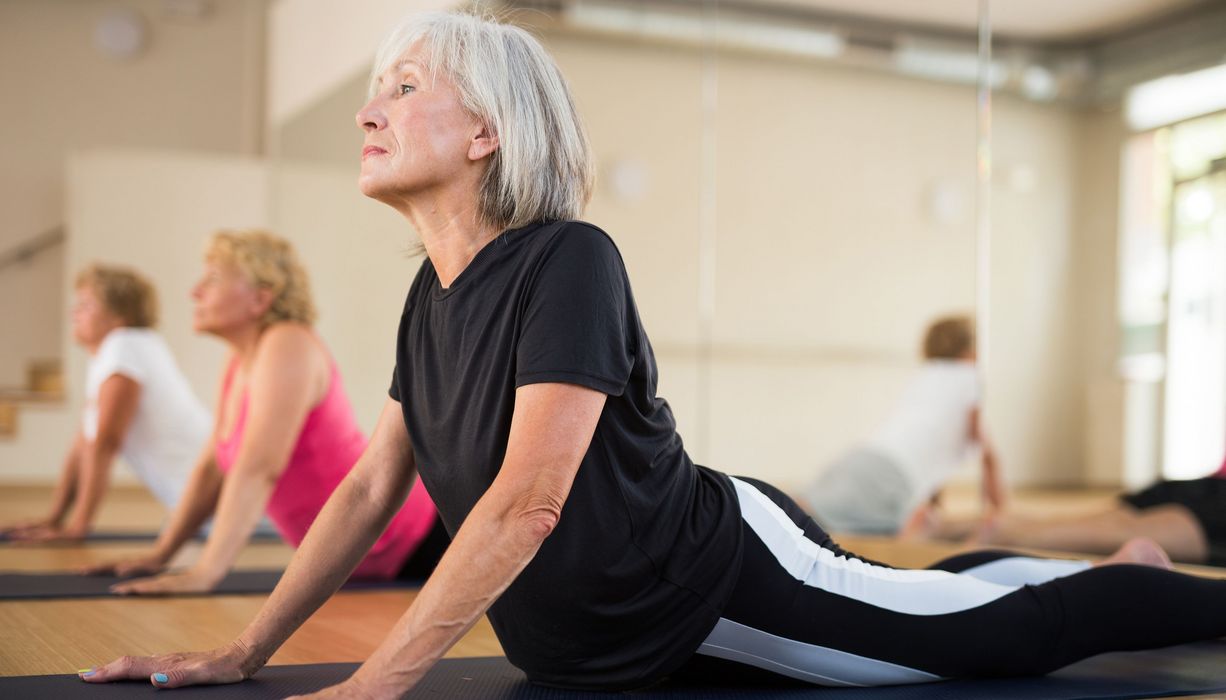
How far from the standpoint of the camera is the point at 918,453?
12.7 ft

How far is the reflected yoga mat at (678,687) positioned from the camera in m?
1.42

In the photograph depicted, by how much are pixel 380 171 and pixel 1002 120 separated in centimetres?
265

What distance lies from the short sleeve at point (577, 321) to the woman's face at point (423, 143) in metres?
0.15

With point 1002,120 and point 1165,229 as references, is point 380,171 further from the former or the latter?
point 1002,120

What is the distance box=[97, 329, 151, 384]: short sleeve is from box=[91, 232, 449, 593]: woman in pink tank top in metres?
0.98

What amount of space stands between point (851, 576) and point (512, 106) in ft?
2.33

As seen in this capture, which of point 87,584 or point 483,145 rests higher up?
point 483,145

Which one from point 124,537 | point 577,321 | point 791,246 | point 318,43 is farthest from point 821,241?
point 577,321

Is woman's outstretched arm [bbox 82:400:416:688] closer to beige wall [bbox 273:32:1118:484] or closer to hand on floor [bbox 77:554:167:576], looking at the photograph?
hand on floor [bbox 77:554:167:576]

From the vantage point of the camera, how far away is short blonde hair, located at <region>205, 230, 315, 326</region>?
2807mm

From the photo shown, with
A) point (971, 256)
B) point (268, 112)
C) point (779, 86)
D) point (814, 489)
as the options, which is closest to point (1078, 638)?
point (971, 256)

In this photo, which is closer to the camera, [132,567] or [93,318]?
[132,567]

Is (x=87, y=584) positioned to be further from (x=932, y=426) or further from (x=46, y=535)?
(x=932, y=426)

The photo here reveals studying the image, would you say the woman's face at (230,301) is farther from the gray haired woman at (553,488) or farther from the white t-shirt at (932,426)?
the white t-shirt at (932,426)
